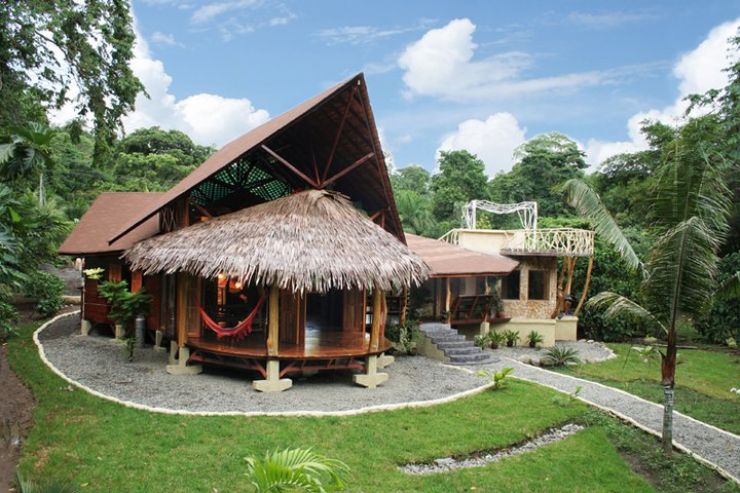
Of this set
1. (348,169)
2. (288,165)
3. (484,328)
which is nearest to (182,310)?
(288,165)

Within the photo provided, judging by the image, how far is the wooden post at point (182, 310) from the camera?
444 inches

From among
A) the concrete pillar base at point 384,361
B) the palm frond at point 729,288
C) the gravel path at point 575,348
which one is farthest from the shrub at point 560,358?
the palm frond at point 729,288

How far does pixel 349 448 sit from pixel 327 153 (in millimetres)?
7103

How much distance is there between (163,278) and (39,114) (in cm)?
466

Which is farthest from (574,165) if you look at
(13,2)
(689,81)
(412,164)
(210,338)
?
(13,2)

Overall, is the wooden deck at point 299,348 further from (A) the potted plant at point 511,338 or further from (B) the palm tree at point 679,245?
(A) the potted plant at point 511,338

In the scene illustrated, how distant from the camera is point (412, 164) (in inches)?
2263

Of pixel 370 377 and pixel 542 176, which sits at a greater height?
pixel 542 176

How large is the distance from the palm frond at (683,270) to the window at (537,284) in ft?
34.6

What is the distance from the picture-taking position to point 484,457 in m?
7.95

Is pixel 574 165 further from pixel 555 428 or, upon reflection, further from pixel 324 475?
pixel 324 475

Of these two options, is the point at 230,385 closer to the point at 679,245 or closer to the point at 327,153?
the point at 327,153

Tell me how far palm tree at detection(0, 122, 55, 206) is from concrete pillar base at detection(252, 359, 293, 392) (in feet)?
17.1

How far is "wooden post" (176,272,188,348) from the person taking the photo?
37.0 feet
